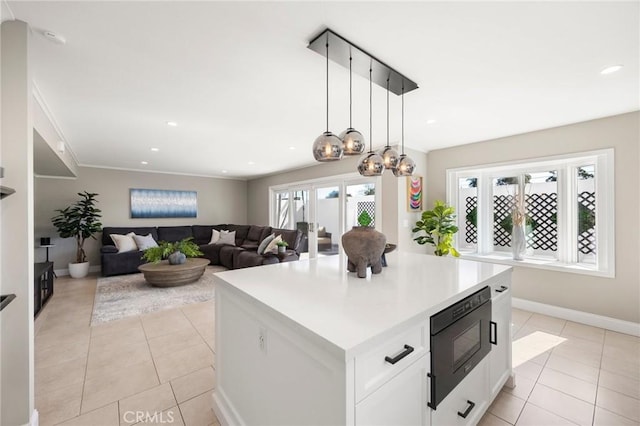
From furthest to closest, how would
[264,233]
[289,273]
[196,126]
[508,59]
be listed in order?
[264,233] → [196,126] → [508,59] → [289,273]

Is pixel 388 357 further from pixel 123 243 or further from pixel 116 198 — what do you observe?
pixel 116 198

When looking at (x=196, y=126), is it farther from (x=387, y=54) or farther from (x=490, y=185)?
(x=490, y=185)

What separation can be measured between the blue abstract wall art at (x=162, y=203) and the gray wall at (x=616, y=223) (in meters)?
6.98

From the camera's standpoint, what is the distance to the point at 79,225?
17.4 ft

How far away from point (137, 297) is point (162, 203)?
352 centimetres

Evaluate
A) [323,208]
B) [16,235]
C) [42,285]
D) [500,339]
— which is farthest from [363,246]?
[42,285]

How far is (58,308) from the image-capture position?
3568 millimetres

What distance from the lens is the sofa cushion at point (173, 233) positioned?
21.6 feet

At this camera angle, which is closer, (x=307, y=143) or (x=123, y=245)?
(x=307, y=143)

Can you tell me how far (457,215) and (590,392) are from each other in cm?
279

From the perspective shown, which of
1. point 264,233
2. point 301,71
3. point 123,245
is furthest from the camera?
point 264,233

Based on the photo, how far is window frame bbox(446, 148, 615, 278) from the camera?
3012mm

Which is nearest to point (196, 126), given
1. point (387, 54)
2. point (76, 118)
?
point (76, 118)

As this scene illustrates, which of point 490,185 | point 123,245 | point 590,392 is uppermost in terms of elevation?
point 490,185
